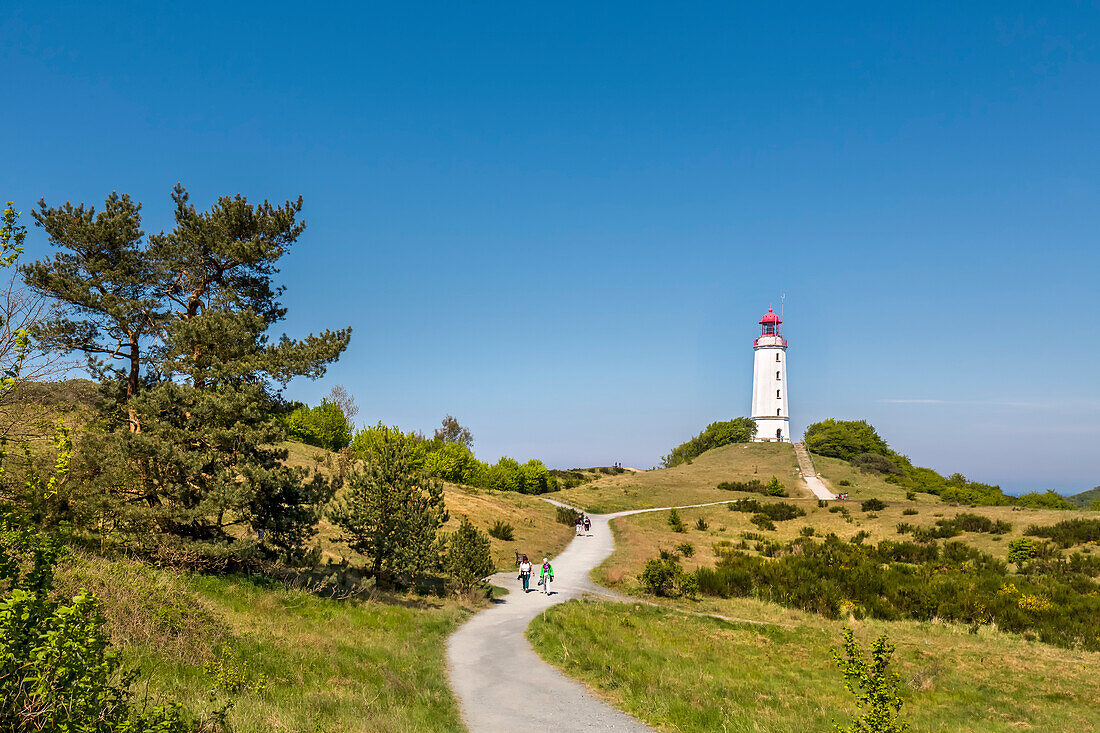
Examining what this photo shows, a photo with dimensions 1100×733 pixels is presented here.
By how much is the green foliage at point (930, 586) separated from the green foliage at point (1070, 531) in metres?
4.86

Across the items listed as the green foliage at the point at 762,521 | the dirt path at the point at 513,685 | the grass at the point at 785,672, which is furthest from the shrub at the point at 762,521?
the dirt path at the point at 513,685

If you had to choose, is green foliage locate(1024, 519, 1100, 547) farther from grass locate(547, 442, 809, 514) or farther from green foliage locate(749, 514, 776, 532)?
grass locate(547, 442, 809, 514)

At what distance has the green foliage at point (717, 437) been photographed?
10650 cm

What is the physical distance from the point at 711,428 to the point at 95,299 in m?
112

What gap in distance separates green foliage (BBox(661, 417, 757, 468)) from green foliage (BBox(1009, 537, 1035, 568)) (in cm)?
6940

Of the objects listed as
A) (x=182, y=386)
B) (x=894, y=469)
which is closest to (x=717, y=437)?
(x=894, y=469)

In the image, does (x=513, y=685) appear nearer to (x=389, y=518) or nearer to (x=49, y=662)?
(x=389, y=518)

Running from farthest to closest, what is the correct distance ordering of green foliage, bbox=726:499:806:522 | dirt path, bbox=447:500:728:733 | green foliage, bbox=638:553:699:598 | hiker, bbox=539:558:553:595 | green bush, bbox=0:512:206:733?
green foliage, bbox=726:499:806:522, green foliage, bbox=638:553:699:598, hiker, bbox=539:558:553:595, dirt path, bbox=447:500:728:733, green bush, bbox=0:512:206:733

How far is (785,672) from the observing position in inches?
634

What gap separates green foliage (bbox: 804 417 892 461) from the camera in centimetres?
10069

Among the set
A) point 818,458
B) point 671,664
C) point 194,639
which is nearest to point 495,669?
point 671,664

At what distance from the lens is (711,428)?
11725cm

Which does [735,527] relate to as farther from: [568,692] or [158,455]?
[158,455]

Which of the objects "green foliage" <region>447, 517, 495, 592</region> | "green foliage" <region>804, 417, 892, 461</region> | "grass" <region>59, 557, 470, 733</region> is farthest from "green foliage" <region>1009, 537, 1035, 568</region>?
"green foliage" <region>804, 417, 892, 461</region>
